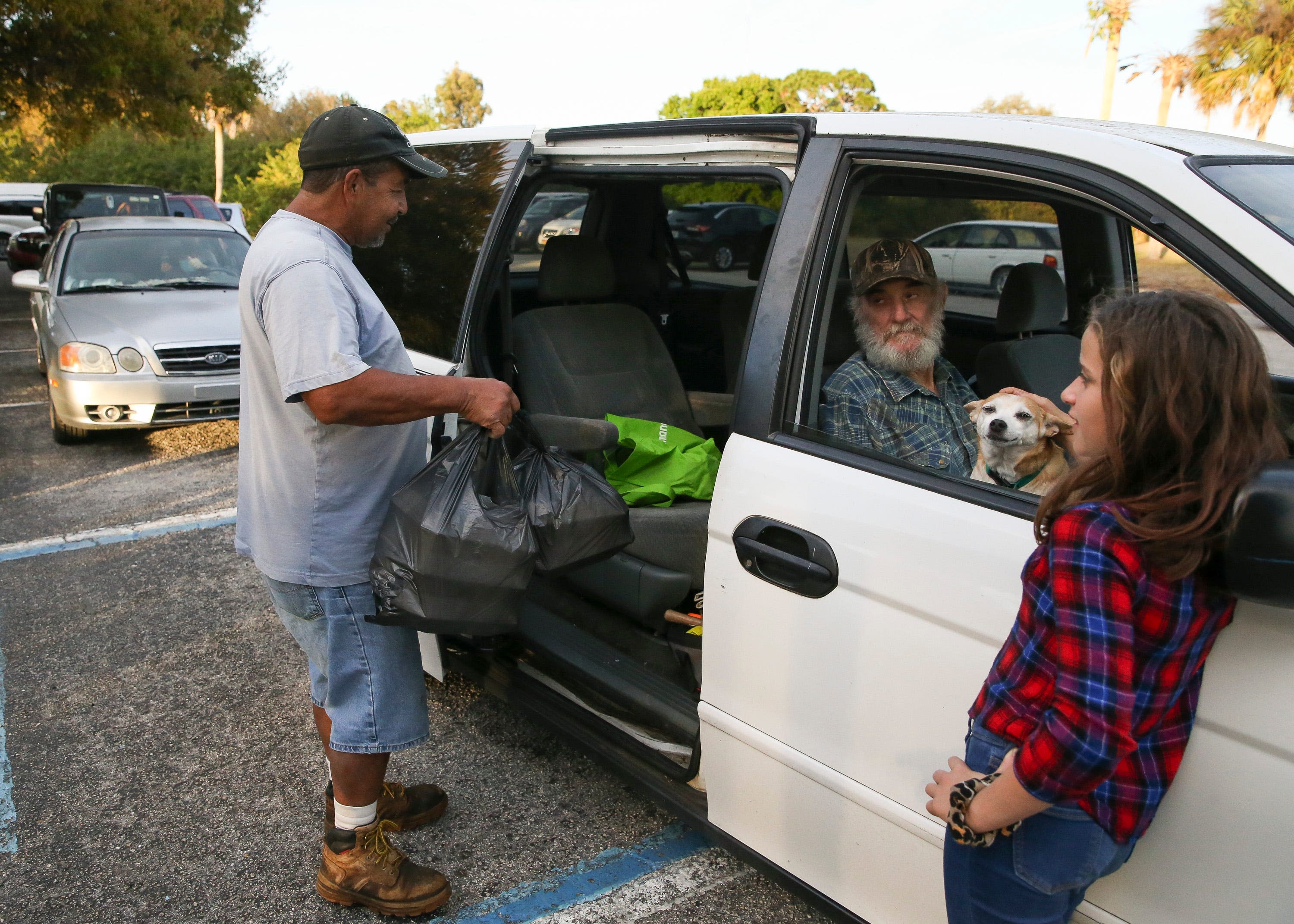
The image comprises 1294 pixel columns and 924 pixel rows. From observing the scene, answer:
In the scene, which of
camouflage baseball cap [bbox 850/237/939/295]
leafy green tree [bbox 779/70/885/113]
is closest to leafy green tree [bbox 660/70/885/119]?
leafy green tree [bbox 779/70/885/113]

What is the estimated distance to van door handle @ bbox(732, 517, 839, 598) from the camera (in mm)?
1850

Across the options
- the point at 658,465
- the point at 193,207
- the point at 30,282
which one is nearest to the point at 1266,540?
the point at 658,465

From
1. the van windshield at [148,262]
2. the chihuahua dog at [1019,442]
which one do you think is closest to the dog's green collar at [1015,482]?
the chihuahua dog at [1019,442]

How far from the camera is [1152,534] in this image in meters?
1.18

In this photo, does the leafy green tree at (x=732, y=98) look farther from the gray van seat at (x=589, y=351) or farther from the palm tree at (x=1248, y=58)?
the gray van seat at (x=589, y=351)

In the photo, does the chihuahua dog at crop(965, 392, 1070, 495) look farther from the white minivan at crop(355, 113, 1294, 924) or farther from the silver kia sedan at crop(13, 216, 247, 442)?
the silver kia sedan at crop(13, 216, 247, 442)

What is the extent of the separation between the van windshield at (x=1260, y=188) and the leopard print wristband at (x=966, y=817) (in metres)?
0.98

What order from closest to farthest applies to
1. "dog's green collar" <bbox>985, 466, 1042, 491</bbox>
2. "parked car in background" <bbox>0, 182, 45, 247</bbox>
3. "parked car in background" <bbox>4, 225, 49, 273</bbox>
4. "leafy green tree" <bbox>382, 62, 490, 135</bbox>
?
1. "dog's green collar" <bbox>985, 466, 1042, 491</bbox>
2. "parked car in background" <bbox>4, 225, 49, 273</bbox>
3. "parked car in background" <bbox>0, 182, 45, 247</bbox>
4. "leafy green tree" <bbox>382, 62, 490, 135</bbox>

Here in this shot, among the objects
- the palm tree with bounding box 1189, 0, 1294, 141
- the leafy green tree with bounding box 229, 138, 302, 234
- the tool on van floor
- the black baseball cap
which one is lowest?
the tool on van floor

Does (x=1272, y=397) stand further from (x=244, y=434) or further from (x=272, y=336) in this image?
(x=244, y=434)

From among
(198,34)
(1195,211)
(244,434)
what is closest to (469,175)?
(244,434)

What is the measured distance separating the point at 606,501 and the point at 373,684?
69cm

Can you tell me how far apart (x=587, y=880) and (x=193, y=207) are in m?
18.7

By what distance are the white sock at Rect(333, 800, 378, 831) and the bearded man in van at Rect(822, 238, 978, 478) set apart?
1517mm
